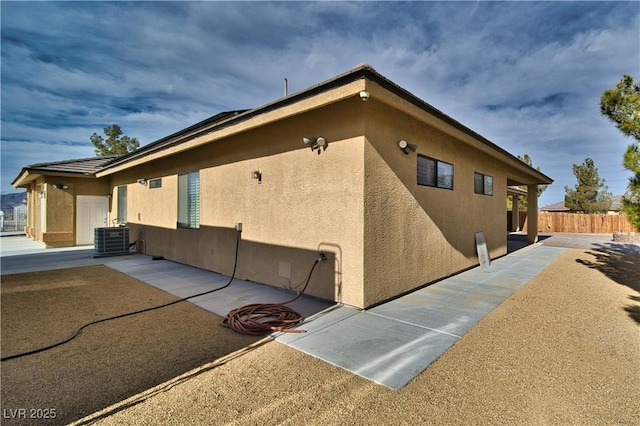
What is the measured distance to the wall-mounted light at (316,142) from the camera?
514 centimetres

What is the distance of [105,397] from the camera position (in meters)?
2.46

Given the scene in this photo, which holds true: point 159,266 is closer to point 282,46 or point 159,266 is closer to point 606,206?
point 282,46

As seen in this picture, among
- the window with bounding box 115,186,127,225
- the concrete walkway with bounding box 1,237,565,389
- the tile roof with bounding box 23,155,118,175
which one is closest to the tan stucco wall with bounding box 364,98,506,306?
the concrete walkway with bounding box 1,237,565,389

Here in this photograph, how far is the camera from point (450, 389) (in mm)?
2588

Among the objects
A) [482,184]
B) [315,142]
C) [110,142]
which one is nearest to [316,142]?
[315,142]

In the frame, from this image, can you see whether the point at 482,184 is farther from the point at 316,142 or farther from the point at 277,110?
the point at 277,110

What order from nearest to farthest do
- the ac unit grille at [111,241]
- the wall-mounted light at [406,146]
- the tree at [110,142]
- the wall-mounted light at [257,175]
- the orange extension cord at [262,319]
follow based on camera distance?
1. the orange extension cord at [262,319]
2. the wall-mounted light at [406,146]
3. the wall-mounted light at [257,175]
4. the ac unit grille at [111,241]
5. the tree at [110,142]

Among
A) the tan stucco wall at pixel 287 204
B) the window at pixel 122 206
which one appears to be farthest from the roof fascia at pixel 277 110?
the window at pixel 122 206

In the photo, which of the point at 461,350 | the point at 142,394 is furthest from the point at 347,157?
the point at 142,394

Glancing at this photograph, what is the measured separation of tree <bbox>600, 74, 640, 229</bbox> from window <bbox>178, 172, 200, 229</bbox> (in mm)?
10379

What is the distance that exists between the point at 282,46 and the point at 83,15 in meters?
5.44

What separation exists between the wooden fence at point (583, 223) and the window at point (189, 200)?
1138 inches

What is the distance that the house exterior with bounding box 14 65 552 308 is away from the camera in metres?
4.77

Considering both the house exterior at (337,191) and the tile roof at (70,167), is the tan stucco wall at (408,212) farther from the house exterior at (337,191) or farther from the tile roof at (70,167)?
the tile roof at (70,167)
